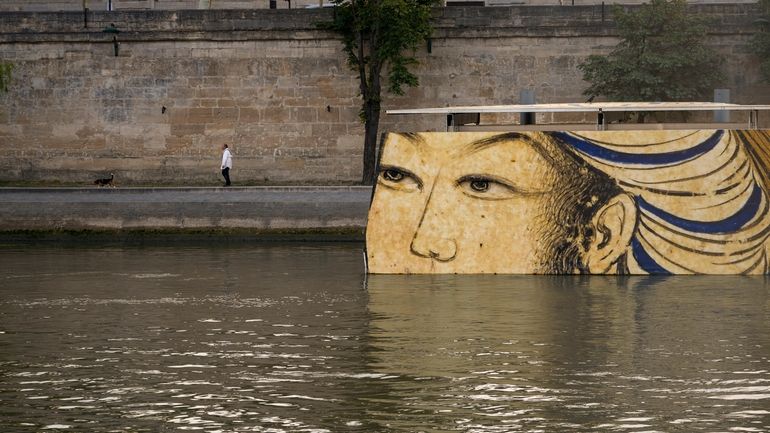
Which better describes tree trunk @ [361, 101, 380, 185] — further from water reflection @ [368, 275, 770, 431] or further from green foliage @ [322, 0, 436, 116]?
water reflection @ [368, 275, 770, 431]

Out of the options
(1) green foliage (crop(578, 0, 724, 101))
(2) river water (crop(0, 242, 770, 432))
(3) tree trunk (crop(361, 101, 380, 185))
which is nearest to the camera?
(2) river water (crop(0, 242, 770, 432))

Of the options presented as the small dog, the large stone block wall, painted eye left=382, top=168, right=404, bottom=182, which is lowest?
the small dog

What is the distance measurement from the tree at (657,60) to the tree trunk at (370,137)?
5599mm

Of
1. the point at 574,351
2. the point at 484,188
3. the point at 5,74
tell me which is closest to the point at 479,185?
the point at 484,188

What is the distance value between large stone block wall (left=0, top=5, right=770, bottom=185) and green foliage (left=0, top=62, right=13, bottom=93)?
904mm

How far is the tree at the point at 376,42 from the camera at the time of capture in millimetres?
Result: 46375

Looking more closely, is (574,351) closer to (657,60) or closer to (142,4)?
(657,60)

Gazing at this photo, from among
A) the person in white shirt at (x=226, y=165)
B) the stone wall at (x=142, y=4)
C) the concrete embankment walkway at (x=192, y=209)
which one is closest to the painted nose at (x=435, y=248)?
the concrete embankment walkway at (x=192, y=209)

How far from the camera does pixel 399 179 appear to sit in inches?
1175

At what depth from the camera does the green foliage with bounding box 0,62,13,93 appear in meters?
46.7

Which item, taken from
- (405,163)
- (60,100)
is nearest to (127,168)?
(60,100)

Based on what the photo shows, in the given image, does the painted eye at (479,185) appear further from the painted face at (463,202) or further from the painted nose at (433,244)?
the painted nose at (433,244)

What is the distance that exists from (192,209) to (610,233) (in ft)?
45.4

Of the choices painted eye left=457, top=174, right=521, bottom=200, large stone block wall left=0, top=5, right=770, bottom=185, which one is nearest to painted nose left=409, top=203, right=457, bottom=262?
painted eye left=457, top=174, right=521, bottom=200
